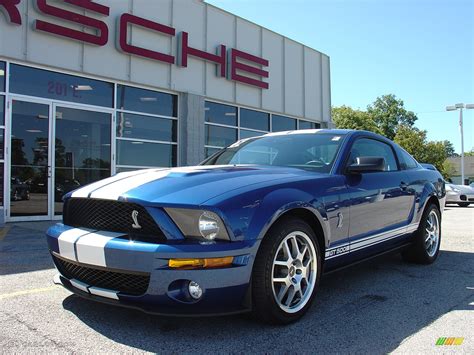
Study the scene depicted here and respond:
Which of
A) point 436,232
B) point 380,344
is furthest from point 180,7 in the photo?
point 380,344

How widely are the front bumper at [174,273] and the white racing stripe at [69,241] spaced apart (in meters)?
0.20

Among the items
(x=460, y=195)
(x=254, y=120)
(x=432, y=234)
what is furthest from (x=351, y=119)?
(x=432, y=234)

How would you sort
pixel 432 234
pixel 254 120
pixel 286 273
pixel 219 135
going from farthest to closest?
1. pixel 254 120
2. pixel 219 135
3. pixel 432 234
4. pixel 286 273

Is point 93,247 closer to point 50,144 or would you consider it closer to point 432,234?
point 432,234

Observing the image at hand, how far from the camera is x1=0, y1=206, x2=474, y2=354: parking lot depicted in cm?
265

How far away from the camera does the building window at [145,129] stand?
10.7 meters

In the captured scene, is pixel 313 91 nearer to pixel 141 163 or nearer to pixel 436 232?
pixel 141 163

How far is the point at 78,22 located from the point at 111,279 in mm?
8348

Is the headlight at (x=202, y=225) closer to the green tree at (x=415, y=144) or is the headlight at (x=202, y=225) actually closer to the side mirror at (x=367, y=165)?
the side mirror at (x=367, y=165)

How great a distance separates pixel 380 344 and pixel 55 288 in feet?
9.03

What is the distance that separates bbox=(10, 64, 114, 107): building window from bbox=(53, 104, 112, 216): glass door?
26 cm

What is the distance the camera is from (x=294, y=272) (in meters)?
3.12

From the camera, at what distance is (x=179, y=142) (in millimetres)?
11945

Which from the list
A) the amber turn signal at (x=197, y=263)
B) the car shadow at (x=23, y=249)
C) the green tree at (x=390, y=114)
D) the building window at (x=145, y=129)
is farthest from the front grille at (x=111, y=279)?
the green tree at (x=390, y=114)
